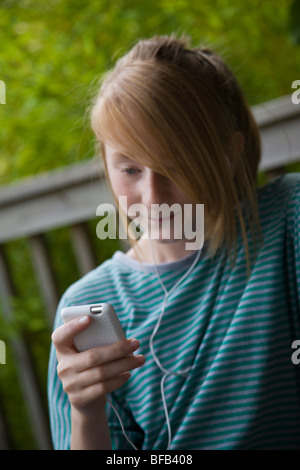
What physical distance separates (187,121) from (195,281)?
0.91ft

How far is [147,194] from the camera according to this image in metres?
0.78

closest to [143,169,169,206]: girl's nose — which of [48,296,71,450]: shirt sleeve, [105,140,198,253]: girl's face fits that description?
[105,140,198,253]: girl's face

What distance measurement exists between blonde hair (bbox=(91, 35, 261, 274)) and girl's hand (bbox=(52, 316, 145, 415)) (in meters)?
0.26

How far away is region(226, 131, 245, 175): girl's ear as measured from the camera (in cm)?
86

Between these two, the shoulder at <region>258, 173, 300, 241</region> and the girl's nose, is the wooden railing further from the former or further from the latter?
the girl's nose

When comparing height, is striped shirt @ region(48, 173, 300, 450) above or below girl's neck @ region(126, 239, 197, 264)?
below

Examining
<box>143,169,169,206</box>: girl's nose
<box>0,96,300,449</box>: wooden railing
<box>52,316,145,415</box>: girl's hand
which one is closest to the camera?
<box>52,316,145,415</box>: girl's hand

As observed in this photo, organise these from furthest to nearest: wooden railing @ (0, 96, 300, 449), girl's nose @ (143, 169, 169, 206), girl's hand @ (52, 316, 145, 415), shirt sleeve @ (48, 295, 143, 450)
Answer: wooden railing @ (0, 96, 300, 449)
shirt sleeve @ (48, 295, 143, 450)
girl's nose @ (143, 169, 169, 206)
girl's hand @ (52, 316, 145, 415)

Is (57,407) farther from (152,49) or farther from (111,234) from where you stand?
(152,49)

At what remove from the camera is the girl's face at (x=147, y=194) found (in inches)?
30.5

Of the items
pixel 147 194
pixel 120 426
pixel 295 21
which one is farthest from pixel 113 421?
Answer: pixel 295 21

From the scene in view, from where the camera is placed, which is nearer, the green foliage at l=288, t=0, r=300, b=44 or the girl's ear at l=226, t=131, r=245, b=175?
the girl's ear at l=226, t=131, r=245, b=175

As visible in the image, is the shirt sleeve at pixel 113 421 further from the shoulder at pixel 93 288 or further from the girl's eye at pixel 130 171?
the girl's eye at pixel 130 171

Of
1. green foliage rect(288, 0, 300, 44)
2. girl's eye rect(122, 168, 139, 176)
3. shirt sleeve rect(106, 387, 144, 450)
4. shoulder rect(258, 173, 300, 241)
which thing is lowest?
shirt sleeve rect(106, 387, 144, 450)
